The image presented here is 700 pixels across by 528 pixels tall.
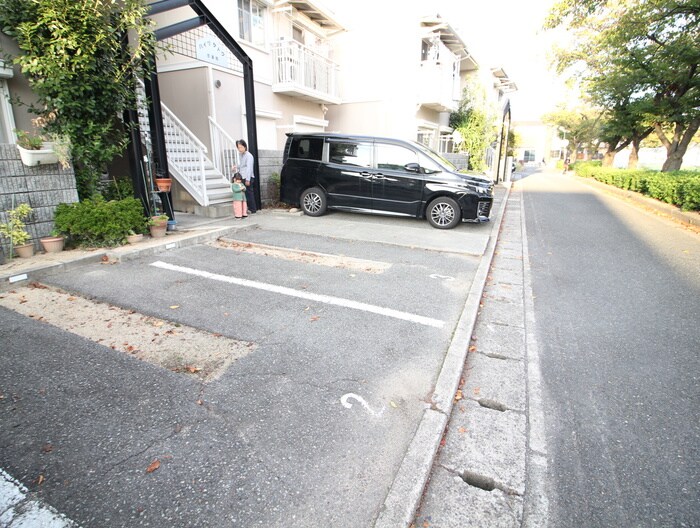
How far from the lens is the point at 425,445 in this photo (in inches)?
92.6

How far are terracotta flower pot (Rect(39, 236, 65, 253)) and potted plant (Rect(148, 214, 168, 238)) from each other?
134cm

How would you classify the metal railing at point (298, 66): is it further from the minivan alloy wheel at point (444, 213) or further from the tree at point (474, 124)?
the tree at point (474, 124)

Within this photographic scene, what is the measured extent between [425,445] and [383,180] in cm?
698

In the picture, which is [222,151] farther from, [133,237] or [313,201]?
[133,237]

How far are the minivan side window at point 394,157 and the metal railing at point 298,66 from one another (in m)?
5.04

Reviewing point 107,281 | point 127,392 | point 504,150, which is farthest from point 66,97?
point 504,150

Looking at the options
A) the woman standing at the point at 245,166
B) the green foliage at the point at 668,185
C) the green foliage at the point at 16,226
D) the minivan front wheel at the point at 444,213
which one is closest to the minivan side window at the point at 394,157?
the minivan front wheel at the point at 444,213

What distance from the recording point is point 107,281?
4.89 meters

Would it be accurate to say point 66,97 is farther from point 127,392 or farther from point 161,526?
point 161,526

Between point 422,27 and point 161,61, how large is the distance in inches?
435

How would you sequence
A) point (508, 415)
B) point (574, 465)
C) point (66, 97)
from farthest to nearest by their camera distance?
point (66, 97)
point (508, 415)
point (574, 465)

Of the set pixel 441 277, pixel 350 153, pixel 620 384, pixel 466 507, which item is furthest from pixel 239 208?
pixel 466 507

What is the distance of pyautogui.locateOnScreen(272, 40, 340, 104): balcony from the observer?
11797 mm

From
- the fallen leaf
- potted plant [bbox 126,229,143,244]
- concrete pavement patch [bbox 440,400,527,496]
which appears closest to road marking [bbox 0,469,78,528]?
the fallen leaf
